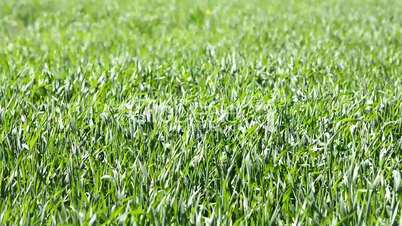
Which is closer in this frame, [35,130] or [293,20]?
[35,130]

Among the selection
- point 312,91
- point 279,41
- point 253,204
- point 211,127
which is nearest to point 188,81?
point 312,91

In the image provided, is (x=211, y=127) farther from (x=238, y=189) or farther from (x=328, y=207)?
(x=328, y=207)

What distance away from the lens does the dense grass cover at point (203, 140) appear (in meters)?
2.48

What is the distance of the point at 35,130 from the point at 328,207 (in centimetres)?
164

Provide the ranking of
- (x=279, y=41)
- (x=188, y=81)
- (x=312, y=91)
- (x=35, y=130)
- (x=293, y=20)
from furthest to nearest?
(x=293, y=20), (x=279, y=41), (x=188, y=81), (x=312, y=91), (x=35, y=130)

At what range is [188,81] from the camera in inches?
185

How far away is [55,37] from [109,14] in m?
3.06

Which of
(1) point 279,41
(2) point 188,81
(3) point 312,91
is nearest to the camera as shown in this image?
(3) point 312,91

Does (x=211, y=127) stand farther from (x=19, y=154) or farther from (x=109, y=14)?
(x=109, y=14)

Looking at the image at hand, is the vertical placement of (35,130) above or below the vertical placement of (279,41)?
above

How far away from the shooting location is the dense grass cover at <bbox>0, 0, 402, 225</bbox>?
2.48 meters

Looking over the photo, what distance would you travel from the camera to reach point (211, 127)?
10.7ft

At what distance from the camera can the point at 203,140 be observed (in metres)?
3.08

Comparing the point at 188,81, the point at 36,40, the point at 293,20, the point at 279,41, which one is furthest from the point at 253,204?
the point at 293,20
